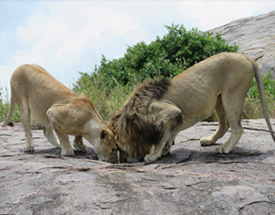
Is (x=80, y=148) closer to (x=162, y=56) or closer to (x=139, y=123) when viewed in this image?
(x=139, y=123)

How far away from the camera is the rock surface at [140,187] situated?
9.48ft

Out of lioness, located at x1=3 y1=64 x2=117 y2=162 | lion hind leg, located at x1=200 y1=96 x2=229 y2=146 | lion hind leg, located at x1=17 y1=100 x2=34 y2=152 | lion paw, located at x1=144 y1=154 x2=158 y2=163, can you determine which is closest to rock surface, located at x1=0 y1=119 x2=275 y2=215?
lion paw, located at x1=144 y1=154 x2=158 y2=163

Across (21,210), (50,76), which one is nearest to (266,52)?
(50,76)

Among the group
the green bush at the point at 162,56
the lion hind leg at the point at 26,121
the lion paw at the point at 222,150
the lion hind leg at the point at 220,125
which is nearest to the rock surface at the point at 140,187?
the lion paw at the point at 222,150

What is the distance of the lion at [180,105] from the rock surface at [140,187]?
17.5 inches

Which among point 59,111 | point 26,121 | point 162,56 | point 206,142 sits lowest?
point 206,142

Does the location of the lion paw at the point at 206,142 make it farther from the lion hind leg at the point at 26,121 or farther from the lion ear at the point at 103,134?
the lion hind leg at the point at 26,121

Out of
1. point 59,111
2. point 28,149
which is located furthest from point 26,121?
point 59,111

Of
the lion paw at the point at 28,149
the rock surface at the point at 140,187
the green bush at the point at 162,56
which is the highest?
the green bush at the point at 162,56

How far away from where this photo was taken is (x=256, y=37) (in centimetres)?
1761

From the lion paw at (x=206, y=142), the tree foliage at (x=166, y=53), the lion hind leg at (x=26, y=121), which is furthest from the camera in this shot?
the tree foliage at (x=166, y=53)

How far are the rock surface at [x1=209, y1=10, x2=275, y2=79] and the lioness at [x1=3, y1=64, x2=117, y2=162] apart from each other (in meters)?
A: 10.7

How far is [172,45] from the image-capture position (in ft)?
46.8

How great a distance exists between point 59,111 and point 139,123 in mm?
1196
